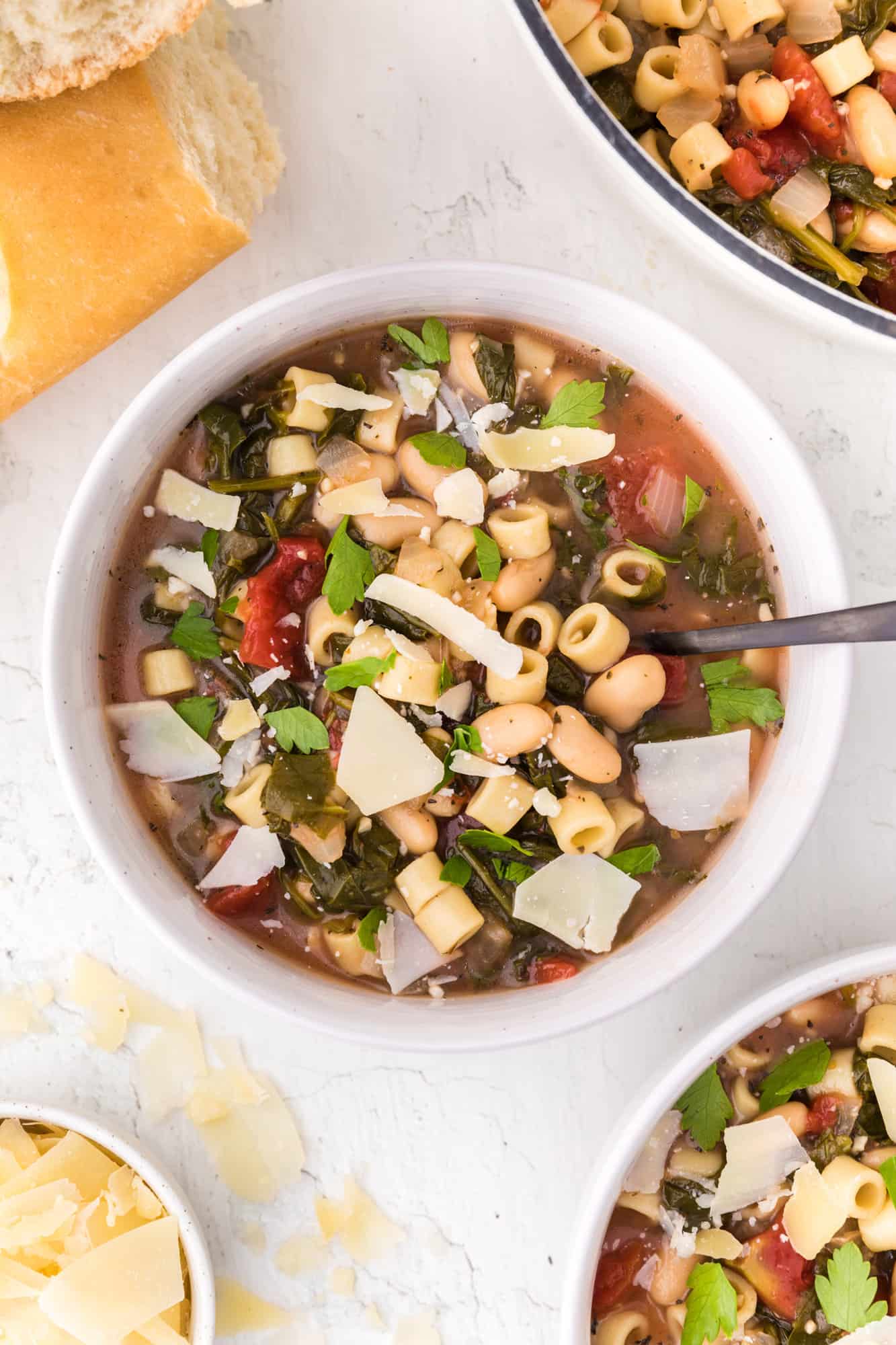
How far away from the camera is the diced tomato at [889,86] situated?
241 cm

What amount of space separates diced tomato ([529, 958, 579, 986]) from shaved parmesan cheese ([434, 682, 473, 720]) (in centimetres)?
51

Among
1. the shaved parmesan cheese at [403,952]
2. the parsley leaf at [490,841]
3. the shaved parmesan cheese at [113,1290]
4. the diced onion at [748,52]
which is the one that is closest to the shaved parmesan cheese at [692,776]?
the parsley leaf at [490,841]

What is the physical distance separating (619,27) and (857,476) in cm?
103

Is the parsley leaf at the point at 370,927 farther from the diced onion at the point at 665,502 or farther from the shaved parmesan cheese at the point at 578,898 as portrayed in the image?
the diced onion at the point at 665,502

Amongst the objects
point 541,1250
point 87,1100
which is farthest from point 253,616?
point 541,1250

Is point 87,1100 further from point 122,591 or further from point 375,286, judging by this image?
point 375,286

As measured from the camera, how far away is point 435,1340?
2482mm

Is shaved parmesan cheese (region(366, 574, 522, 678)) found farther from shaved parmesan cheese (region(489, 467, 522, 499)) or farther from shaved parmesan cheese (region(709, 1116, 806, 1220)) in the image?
shaved parmesan cheese (region(709, 1116, 806, 1220))

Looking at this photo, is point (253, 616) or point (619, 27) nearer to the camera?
point (253, 616)

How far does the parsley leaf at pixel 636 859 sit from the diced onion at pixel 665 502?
0.59 m

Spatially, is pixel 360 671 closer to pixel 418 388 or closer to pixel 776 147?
pixel 418 388

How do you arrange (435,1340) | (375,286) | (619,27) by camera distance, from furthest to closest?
(435,1340), (619,27), (375,286)

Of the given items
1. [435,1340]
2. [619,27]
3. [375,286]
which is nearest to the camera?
[375,286]

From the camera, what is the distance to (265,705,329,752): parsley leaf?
210cm
